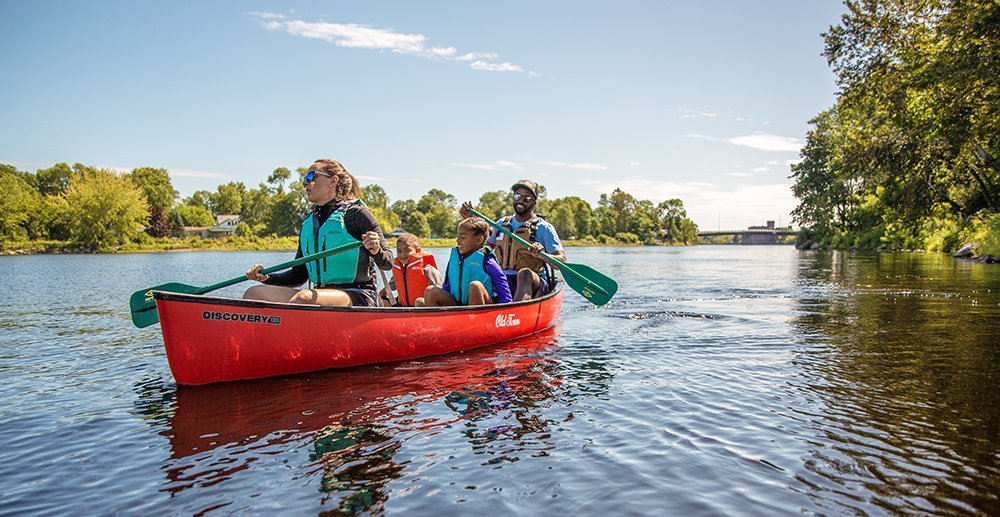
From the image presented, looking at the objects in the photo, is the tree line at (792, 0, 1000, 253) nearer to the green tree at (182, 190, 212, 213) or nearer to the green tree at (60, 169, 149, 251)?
the green tree at (60, 169, 149, 251)

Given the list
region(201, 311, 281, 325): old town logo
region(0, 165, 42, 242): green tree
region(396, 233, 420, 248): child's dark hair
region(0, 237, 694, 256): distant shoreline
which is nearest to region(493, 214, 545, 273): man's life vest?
region(396, 233, 420, 248): child's dark hair

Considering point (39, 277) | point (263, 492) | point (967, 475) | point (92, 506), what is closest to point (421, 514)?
point (263, 492)

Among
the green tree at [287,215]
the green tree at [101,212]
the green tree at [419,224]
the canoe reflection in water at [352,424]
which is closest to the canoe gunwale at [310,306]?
the canoe reflection in water at [352,424]

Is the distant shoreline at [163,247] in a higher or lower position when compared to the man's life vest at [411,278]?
lower

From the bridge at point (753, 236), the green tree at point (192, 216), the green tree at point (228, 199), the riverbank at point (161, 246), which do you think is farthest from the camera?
the bridge at point (753, 236)

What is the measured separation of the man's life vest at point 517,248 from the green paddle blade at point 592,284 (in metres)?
0.66

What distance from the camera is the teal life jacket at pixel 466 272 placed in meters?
7.57

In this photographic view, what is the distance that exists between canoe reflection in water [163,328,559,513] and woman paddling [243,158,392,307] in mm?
770

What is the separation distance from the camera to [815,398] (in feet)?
16.7

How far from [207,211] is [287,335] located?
362 ft

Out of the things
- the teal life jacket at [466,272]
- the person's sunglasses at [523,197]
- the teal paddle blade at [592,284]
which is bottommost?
the teal paddle blade at [592,284]

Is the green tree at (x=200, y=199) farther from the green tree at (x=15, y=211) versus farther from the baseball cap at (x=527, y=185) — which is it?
the baseball cap at (x=527, y=185)

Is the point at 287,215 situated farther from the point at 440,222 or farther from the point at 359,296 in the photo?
the point at 359,296

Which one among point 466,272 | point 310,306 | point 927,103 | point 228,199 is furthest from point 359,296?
point 228,199
